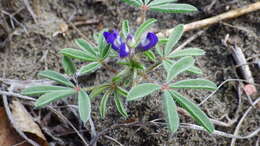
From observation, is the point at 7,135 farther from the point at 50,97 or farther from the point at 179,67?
the point at 179,67

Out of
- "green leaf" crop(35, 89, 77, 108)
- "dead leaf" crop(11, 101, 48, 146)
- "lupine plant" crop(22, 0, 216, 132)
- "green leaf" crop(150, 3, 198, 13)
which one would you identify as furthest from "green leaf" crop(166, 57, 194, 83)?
"dead leaf" crop(11, 101, 48, 146)

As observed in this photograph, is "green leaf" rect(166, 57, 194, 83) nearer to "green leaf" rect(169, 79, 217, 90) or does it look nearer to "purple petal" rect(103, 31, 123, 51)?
"green leaf" rect(169, 79, 217, 90)

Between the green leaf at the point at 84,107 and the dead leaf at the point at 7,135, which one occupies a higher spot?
the green leaf at the point at 84,107

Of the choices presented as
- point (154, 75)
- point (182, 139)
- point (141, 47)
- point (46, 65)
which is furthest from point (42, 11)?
point (182, 139)

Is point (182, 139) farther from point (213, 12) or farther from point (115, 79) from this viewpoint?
point (213, 12)

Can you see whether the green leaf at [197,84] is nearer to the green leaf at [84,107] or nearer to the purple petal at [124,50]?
the purple petal at [124,50]

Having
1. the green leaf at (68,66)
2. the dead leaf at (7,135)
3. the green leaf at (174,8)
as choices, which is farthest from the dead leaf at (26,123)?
the green leaf at (174,8)
